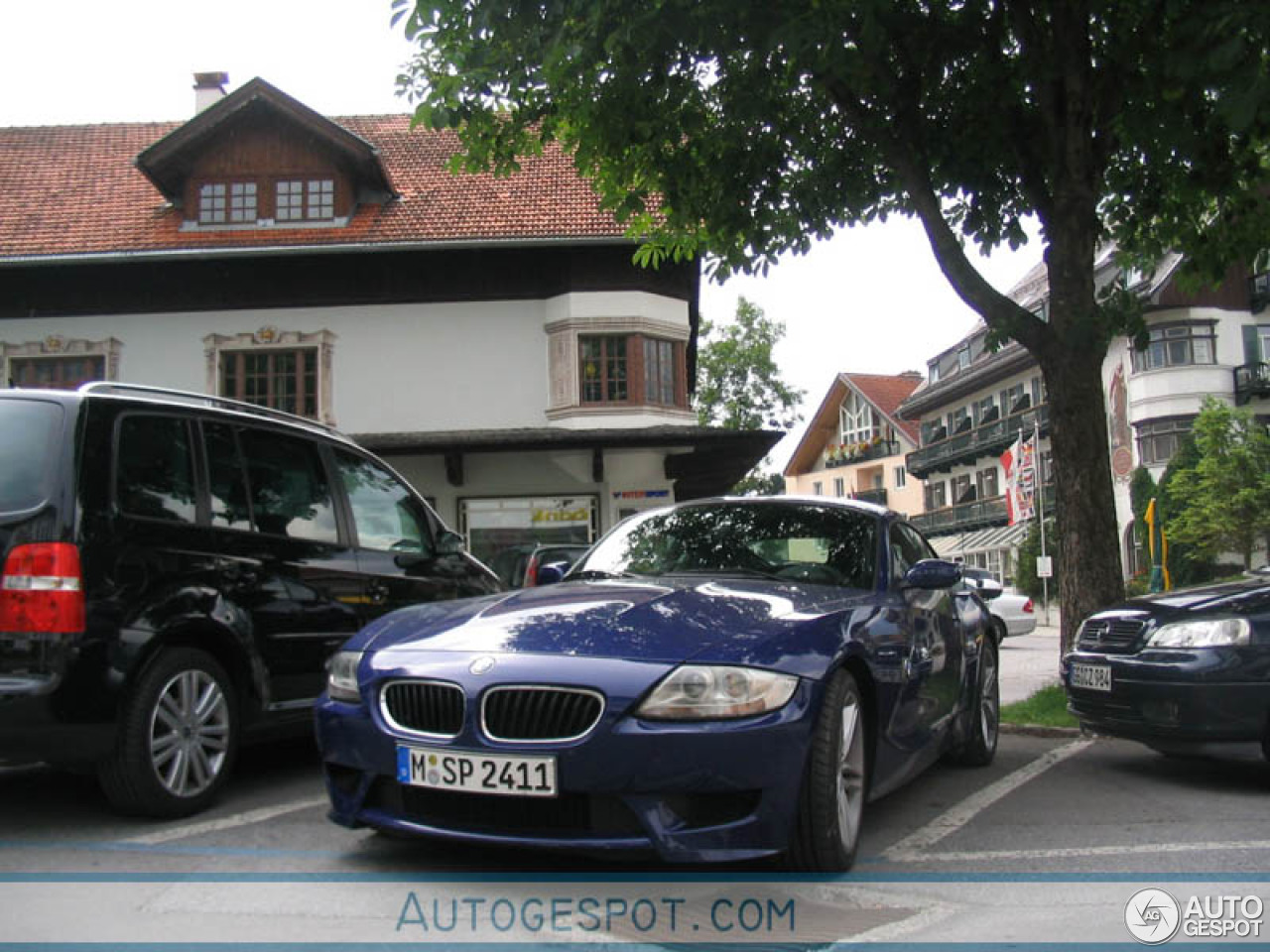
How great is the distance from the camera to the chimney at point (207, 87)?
26.1m

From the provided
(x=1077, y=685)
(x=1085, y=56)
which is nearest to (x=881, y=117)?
(x=1085, y=56)

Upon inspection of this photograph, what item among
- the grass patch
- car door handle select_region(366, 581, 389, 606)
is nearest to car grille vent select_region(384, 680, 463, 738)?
car door handle select_region(366, 581, 389, 606)

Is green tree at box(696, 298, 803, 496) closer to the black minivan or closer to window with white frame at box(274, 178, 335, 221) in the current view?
window with white frame at box(274, 178, 335, 221)

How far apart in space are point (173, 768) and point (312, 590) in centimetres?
121

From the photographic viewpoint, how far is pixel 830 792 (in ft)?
12.1

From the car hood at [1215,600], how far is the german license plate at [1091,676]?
0.40 m

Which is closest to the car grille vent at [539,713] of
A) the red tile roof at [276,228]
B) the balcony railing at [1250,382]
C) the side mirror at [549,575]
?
the side mirror at [549,575]

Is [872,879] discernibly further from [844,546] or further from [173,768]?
[173,768]

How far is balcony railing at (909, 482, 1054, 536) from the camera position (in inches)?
2164

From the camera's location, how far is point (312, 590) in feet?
18.8

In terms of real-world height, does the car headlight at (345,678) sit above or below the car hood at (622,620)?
below

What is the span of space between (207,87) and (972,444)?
4104cm

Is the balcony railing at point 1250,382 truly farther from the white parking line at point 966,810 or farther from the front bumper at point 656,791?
the front bumper at point 656,791

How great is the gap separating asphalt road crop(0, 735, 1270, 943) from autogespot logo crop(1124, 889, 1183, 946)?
4 cm
